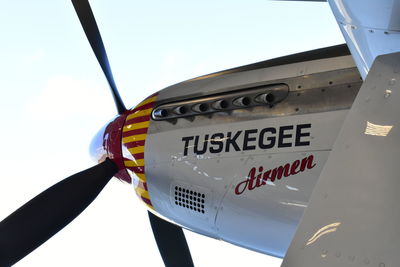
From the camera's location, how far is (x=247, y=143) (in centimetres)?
441

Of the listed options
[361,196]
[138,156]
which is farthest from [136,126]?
[361,196]

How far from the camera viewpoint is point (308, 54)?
4535mm

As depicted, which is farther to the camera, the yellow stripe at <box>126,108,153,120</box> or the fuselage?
the yellow stripe at <box>126,108,153,120</box>

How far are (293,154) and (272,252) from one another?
106 centimetres

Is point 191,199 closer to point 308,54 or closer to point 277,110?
point 277,110

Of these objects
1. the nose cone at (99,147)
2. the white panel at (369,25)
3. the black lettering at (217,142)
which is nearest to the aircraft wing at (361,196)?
the white panel at (369,25)

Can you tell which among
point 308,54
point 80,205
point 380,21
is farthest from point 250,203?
point 380,21

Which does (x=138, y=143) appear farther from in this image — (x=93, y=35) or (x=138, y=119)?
(x=93, y=35)

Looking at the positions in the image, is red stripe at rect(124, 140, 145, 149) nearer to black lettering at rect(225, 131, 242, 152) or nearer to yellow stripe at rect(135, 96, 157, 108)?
yellow stripe at rect(135, 96, 157, 108)

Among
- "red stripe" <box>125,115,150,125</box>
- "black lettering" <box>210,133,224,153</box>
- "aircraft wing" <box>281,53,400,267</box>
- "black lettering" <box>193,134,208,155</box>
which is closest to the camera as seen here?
"aircraft wing" <box>281,53,400,267</box>

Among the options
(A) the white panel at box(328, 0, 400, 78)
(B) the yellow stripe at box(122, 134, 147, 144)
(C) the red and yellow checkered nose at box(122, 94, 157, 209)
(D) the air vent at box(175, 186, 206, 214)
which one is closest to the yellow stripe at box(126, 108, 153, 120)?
(C) the red and yellow checkered nose at box(122, 94, 157, 209)

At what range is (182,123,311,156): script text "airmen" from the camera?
4090 millimetres

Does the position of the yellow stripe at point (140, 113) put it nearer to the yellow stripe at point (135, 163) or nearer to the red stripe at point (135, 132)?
the red stripe at point (135, 132)

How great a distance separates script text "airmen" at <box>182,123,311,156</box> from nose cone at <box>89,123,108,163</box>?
135 cm
